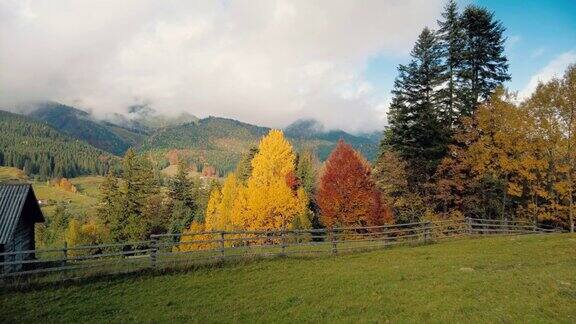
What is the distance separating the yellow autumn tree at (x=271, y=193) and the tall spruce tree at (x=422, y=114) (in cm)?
1274

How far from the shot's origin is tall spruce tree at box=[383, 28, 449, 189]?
39375mm

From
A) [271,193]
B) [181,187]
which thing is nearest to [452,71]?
[271,193]

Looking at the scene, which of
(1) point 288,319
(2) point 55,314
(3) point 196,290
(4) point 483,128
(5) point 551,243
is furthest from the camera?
(4) point 483,128

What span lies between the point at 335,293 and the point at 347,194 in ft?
78.1

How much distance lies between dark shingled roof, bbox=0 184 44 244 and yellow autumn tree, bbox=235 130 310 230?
21.4 meters

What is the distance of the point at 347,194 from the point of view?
39719mm

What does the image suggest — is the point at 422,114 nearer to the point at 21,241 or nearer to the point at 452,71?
the point at 452,71

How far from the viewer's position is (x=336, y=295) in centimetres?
1598

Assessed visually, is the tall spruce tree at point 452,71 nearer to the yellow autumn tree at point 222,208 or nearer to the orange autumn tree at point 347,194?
the orange autumn tree at point 347,194

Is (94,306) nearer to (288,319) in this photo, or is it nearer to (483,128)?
(288,319)

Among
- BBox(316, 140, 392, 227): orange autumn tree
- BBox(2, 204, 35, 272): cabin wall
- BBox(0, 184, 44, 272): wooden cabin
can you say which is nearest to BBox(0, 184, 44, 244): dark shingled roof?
BBox(0, 184, 44, 272): wooden cabin

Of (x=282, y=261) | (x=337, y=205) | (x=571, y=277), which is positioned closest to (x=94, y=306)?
(x=282, y=261)

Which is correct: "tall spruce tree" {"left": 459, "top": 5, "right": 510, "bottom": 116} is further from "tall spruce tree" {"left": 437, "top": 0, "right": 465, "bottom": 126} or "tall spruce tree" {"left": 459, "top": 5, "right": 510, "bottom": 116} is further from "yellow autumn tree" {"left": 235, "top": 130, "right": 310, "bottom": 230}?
"yellow autumn tree" {"left": 235, "top": 130, "right": 310, "bottom": 230}

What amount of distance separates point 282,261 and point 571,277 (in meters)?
14.2
